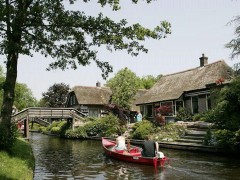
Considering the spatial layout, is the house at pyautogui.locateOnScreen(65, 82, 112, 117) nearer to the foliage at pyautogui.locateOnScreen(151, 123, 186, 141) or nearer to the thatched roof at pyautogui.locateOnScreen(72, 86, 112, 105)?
the thatched roof at pyautogui.locateOnScreen(72, 86, 112, 105)

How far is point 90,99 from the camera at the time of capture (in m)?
57.9

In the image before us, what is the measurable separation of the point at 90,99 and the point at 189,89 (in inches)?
1020

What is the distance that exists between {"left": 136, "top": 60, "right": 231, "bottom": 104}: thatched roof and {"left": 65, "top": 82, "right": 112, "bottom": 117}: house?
14.9 m

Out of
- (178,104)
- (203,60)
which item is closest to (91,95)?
(178,104)

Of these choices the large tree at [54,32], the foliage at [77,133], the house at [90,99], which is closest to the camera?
the large tree at [54,32]

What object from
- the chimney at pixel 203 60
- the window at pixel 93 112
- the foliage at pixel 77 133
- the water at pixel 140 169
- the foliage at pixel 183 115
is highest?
the chimney at pixel 203 60

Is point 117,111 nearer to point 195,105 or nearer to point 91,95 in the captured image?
point 195,105

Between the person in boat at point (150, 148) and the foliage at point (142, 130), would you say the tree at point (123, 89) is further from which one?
the person in boat at point (150, 148)

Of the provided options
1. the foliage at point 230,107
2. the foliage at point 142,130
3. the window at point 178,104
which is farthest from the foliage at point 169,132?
the window at point 178,104

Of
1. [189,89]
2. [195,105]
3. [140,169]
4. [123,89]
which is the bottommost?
[140,169]

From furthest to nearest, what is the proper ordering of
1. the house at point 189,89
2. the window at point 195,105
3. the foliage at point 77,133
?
the foliage at point 77,133, the window at point 195,105, the house at point 189,89

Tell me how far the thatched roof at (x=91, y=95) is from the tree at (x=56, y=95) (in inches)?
470

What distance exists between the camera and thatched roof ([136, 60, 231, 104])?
3459 cm

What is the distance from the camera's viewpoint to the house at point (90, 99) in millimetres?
57219
